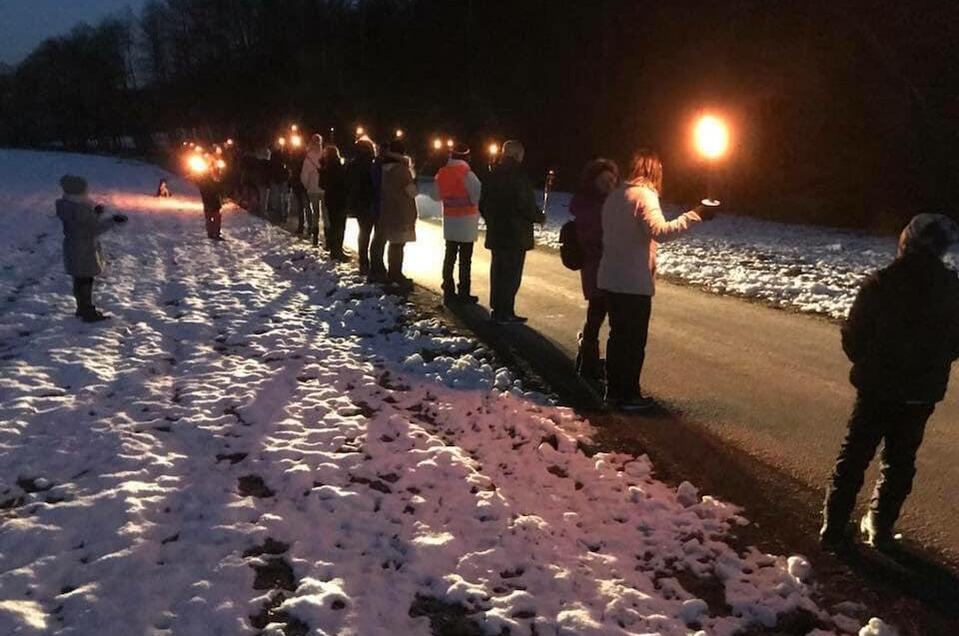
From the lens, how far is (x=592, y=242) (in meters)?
6.97

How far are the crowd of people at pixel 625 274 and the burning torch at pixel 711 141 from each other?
0.23 meters

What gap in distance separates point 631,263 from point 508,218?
290 centimetres

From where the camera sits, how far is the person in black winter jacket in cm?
370

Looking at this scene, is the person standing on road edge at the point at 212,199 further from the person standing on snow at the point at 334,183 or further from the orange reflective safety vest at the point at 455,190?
the orange reflective safety vest at the point at 455,190

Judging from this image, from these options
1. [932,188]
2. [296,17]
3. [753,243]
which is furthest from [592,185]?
[296,17]

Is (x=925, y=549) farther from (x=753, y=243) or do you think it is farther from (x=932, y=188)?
(x=932, y=188)

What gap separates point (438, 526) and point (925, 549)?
269 cm

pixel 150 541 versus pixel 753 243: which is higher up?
pixel 753 243

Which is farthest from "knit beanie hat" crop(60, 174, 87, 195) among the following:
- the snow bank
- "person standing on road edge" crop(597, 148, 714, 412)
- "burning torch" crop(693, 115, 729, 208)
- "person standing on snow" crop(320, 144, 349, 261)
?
the snow bank

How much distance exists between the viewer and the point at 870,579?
3885 millimetres

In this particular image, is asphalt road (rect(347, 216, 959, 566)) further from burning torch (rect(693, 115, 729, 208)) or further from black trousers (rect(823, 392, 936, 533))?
burning torch (rect(693, 115, 729, 208))

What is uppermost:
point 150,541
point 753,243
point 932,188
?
point 932,188

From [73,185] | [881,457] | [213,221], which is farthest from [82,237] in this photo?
[881,457]

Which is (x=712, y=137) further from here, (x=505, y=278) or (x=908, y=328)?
(x=505, y=278)
